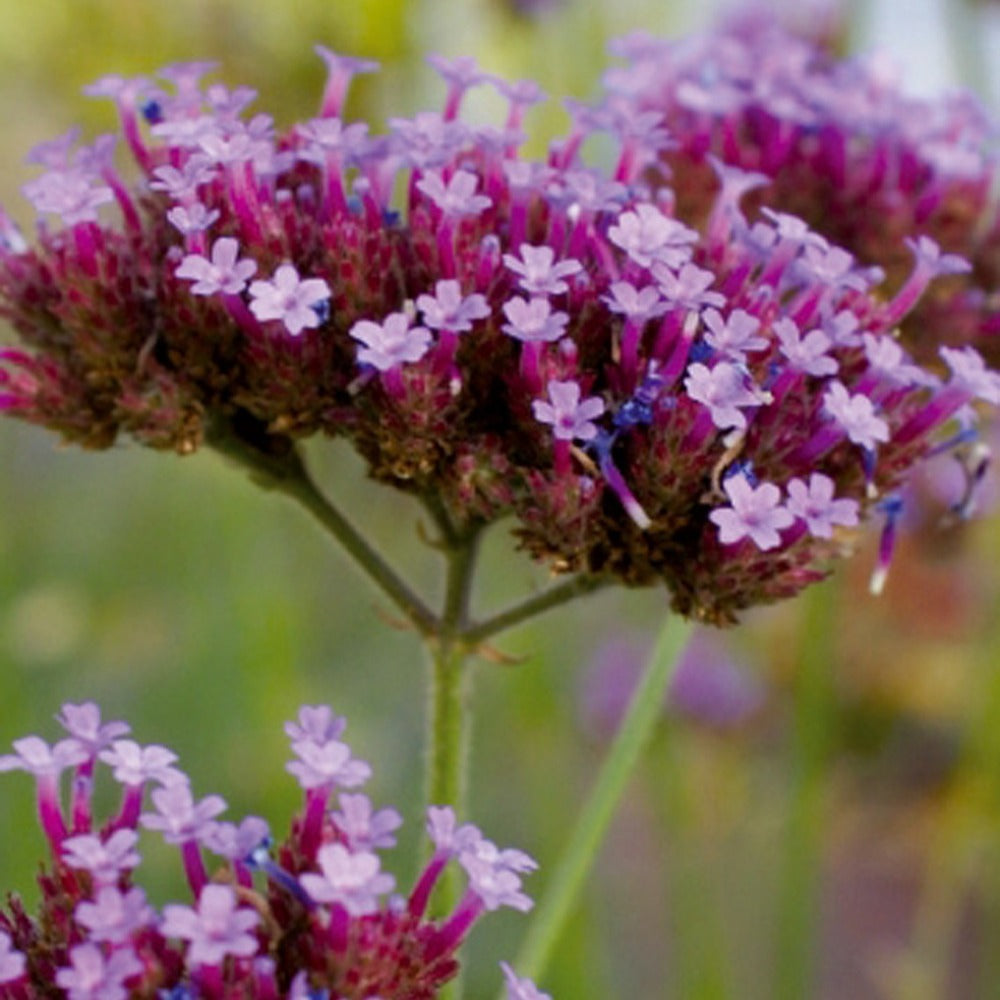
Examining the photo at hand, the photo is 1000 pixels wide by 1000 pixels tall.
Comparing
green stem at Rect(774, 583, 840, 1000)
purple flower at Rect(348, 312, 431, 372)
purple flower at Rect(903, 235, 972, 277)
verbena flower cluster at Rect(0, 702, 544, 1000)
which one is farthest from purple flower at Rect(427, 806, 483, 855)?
green stem at Rect(774, 583, 840, 1000)

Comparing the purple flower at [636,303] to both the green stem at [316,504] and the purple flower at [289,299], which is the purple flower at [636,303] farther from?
A: the green stem at [316,504]

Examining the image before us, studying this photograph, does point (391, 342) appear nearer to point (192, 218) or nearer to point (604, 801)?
point (192, 218)

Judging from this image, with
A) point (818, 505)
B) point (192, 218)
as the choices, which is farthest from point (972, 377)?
point (192, 218)

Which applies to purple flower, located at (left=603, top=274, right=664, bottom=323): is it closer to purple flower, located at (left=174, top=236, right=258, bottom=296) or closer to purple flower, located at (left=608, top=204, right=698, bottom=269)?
purple flower, located at (left=608, top=204, right=698, bottom=269)

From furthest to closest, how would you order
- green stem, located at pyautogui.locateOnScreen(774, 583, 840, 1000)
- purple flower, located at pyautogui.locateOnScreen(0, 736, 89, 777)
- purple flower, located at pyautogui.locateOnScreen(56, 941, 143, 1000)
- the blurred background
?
the blurred background, green stem, located at pyautogui.locateOnScreen(774, 583, 840, 1000), purple flower, located at pyautogui.locateOnScreen(0, 736, 89, 777), purple flower, located at pyautogui.locateOnScreen(56, 941, 143, 1000)

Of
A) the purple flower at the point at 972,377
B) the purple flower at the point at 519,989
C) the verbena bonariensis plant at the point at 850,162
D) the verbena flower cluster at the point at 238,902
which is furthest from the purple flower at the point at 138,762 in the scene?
the verbena bonariensis plant at the point at 850,162

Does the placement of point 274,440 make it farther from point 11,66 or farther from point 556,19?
point 11,66

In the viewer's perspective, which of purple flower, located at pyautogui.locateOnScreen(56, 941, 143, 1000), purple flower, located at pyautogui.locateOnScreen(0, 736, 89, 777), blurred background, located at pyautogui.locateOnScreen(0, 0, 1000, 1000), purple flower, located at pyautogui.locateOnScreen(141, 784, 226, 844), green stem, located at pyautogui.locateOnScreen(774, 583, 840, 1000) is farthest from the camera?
blurred background, located at pyautogui.locateOnScreen(0, 0, 1000, 1000)

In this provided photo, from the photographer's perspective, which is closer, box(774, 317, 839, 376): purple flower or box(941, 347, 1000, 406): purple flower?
box(774, 317, 839, 376): purple flower

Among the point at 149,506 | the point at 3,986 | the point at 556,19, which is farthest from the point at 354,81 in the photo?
the point at 3,986
